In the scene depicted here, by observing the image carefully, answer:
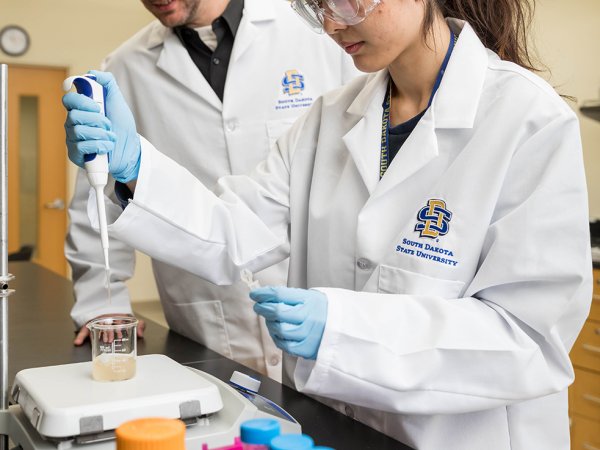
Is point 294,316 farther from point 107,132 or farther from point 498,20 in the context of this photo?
point 498,20

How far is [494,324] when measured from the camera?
3.75 ft

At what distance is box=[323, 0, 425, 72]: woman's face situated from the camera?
4.21 feet

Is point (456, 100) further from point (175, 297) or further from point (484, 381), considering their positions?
point (175, 297)

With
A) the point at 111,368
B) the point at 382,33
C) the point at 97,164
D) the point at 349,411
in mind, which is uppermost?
the point at 382,33

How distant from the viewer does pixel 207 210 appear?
Answer: 1.47m

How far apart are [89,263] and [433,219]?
3.57 ft

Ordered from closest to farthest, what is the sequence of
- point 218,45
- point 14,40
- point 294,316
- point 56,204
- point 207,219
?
point 294,316 < point 207,219 < point 218,45 < point 14,40 < point 56,204

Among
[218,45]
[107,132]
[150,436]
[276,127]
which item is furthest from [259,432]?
[218,45]

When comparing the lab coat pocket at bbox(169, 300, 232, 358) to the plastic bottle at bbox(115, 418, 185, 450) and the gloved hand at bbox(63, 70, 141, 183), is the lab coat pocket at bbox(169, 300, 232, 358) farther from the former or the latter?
the plastic bottle at bbox(115, 418, 185, 450)

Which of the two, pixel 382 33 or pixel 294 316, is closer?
pixel 294 316

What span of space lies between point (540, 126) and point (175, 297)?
3.95 feet

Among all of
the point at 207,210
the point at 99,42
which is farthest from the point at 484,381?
the point at 99,42

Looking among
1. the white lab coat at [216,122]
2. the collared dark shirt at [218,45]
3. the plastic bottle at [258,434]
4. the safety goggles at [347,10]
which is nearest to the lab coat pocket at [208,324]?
the white lab coat at [216,122]

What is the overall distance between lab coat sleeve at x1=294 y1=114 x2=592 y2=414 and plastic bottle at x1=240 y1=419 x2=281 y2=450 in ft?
0.92
